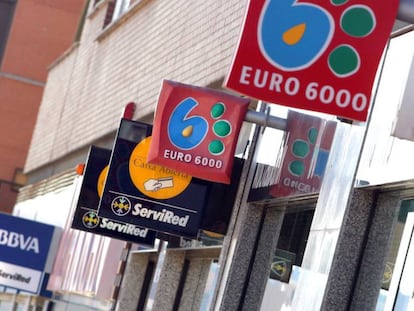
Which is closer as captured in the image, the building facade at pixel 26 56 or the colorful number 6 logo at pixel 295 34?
the colorful number 6 logo at pixel 295 34

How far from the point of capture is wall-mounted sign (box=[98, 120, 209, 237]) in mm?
10438

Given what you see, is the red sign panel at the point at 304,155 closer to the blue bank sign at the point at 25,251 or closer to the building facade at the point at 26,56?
the blue bank sign at the point at 25,251

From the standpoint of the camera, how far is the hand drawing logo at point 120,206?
34.2ft

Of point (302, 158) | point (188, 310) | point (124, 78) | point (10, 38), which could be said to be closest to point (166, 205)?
point (302, 158)

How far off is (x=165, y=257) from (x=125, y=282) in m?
2.02

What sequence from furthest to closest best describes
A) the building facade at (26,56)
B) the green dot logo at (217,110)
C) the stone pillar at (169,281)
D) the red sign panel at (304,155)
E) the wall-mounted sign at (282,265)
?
1. the building facade at (26,56)
2. the stone pillar at (169,281)
3. the green dot logo at (217,110)
4. the wall-mounted sign at (282,265)
5. the red sign panel at (304,155)

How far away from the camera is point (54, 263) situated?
19984 mm

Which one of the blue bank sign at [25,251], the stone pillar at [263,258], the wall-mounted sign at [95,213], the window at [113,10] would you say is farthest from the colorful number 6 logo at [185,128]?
the window at [113,10]

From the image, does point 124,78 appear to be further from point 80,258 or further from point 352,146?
point 352,146

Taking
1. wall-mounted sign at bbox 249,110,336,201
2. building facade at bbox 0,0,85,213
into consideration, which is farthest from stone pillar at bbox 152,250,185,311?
building facade at bbox 0,0,85,213

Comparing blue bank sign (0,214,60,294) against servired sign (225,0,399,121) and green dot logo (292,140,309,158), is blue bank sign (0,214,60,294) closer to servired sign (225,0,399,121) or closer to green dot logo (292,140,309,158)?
green dot logo (292,140,309,158)

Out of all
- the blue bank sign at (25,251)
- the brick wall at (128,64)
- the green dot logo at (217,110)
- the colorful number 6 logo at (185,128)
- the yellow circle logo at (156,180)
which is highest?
the brick wall at (128,64)

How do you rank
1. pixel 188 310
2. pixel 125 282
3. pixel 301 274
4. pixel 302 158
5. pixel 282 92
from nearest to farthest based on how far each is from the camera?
pixel 282 92
pixel 301 274
pixel 302 158
pixel 188 310
pixel 125 282

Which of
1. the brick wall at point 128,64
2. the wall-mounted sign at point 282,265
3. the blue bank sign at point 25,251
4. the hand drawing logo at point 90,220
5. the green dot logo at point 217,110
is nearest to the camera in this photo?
the wall-mounted sign at point 282,265
